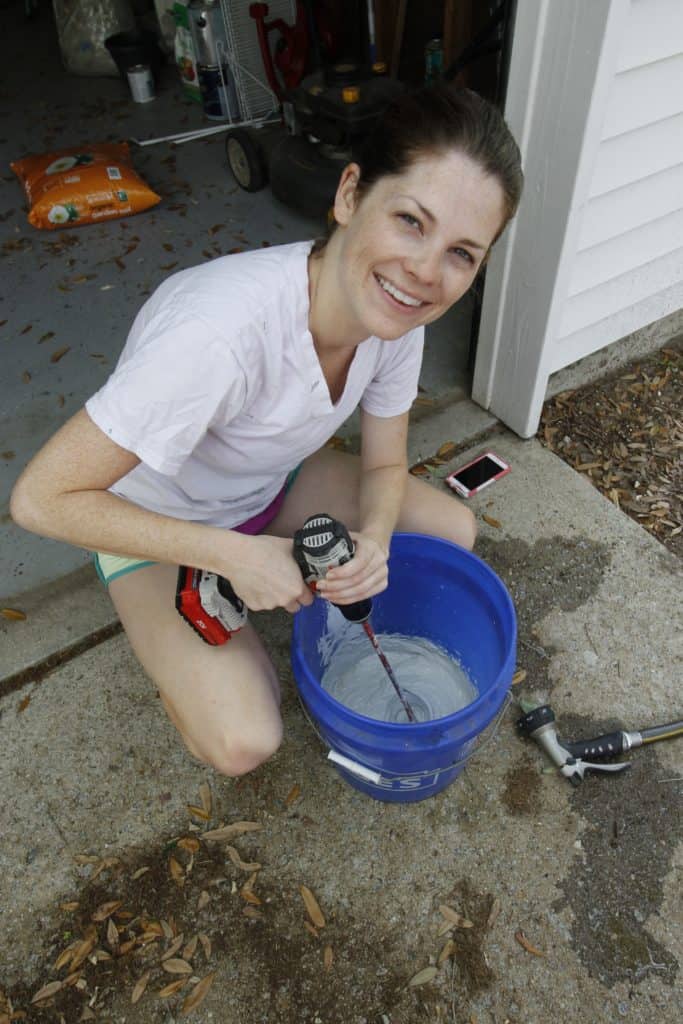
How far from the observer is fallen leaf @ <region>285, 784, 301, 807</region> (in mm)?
1733

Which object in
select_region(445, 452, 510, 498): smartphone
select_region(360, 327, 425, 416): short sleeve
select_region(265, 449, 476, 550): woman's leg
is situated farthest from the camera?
select_region(445, 452, 510, 498): smartphone

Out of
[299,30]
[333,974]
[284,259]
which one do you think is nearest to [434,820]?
[333,974]

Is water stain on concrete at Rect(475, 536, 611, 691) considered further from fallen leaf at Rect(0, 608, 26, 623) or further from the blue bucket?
fallen leaf at Rect(0, 608, 26, 623)

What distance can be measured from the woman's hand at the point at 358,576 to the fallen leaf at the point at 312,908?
0.71 m

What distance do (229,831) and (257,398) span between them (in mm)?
1019

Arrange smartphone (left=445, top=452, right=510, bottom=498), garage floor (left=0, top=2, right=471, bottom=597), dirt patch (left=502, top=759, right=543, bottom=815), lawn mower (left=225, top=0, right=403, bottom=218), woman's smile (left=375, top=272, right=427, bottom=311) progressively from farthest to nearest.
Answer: lawn mower (left=225, top=0, right=403, bottom=218) → garage floor (left=0, top=2, right=471, bottom=597) → smartphone (left=445, top=452, right=510, bottom=498) → dirt patch (left=502, top=759, right=543, bottom=815) → woman's smile (left=375, top=272, right=427, bottom=311)

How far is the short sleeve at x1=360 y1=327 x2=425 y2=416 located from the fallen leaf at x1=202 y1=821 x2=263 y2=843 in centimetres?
101

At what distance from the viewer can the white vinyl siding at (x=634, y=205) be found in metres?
1.86

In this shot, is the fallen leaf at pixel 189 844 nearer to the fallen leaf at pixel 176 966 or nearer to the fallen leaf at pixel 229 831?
the fallen leaf at pixel 229 831

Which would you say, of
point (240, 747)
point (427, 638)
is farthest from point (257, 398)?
point (427, 638)

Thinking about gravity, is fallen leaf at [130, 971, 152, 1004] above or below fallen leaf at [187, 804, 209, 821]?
below

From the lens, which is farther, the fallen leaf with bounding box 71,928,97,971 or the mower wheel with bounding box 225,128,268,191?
the mower wheel with bounding box 225,128,268,191

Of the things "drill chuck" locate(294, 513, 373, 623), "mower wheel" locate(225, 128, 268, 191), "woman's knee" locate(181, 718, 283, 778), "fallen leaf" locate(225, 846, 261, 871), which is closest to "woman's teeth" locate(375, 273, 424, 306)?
"drill chuck" locate(294, 513, 373, 623)

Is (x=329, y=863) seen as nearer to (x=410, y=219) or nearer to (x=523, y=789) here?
(x=523, y=789)
